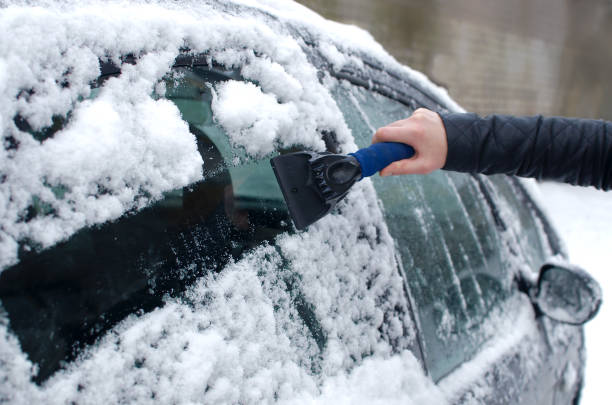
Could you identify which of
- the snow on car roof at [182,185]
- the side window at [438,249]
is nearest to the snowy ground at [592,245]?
the side window at [438,249]

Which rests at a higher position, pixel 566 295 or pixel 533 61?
pixel 566 295

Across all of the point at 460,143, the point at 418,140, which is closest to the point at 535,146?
the point at 460,143

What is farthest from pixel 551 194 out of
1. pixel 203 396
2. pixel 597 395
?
pixel 203 396

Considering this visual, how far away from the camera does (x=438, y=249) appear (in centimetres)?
157

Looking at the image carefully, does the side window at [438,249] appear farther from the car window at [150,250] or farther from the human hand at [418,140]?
the car window at [150,250]

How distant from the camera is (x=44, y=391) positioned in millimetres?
694

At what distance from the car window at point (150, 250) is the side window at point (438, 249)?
45 cm

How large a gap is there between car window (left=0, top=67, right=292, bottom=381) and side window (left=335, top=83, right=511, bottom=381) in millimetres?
453

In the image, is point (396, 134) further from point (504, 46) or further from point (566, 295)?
point (504, 46)

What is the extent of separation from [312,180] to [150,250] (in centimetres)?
41

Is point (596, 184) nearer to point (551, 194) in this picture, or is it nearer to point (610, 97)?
point (551, 194)

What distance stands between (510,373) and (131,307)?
130cm

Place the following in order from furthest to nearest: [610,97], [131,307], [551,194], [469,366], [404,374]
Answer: [610,97] < [551,194] < [469,366] < [404,374] < [131,307]

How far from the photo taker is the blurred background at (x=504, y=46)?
7422 millimetres
